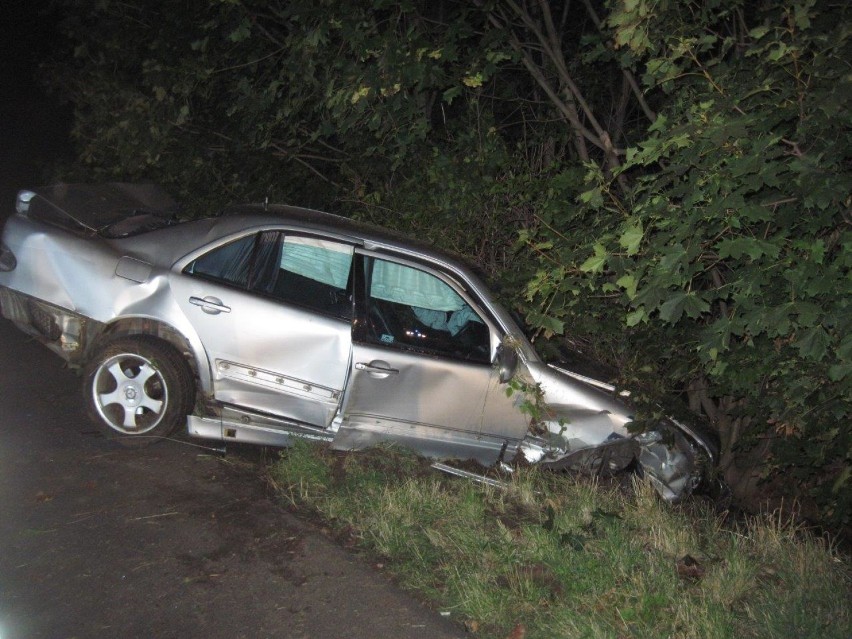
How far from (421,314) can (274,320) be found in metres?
0.99

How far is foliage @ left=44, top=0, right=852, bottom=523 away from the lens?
452cm

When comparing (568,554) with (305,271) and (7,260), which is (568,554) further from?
(7,260)

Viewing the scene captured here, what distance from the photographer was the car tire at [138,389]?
5863 millimetres

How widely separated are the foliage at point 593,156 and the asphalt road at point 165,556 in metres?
2.03

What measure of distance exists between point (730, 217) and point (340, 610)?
2770 mm

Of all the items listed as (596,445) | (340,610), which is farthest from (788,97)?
(340,610)

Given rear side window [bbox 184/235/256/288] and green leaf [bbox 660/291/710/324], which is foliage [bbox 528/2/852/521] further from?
rear side window [bbox 184/235/256/288]

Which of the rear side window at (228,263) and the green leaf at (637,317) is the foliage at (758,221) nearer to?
the green leaf at (637,317)

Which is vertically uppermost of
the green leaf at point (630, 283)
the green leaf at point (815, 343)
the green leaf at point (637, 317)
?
the green leaf at point (630, 283)

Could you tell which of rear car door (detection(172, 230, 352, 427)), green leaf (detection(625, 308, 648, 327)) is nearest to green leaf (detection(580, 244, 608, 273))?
green leaf (detection(625, 308, 648, 327))

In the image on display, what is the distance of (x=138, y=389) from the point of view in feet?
19.5

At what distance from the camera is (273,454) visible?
6.26m

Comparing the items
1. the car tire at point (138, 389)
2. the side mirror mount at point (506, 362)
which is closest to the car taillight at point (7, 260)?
the car tire at point (138, 389)

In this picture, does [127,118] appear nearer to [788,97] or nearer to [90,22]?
[90,22]
